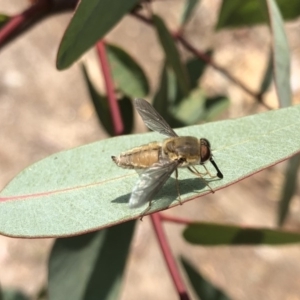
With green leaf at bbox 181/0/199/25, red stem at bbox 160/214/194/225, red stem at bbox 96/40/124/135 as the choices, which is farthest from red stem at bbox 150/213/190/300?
green leaf at bbox 181/0/199/25

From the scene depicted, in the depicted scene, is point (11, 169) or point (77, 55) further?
point (11, 169)

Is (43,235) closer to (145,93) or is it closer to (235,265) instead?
(145,93)

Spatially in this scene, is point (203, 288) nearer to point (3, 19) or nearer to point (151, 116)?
point (151, 116)

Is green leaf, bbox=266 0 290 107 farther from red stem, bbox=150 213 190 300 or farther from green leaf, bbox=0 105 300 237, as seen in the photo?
red stem, bbox=150 213 190 300

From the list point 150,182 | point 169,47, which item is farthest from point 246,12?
point 150,182

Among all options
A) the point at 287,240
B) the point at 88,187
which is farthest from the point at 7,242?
the point at 88,187

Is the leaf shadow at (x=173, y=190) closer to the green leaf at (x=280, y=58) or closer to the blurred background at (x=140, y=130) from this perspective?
the green leaf at (x=280, y=58)

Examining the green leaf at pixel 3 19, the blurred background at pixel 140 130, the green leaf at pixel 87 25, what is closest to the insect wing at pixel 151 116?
the green leaf at pixel 87 25
